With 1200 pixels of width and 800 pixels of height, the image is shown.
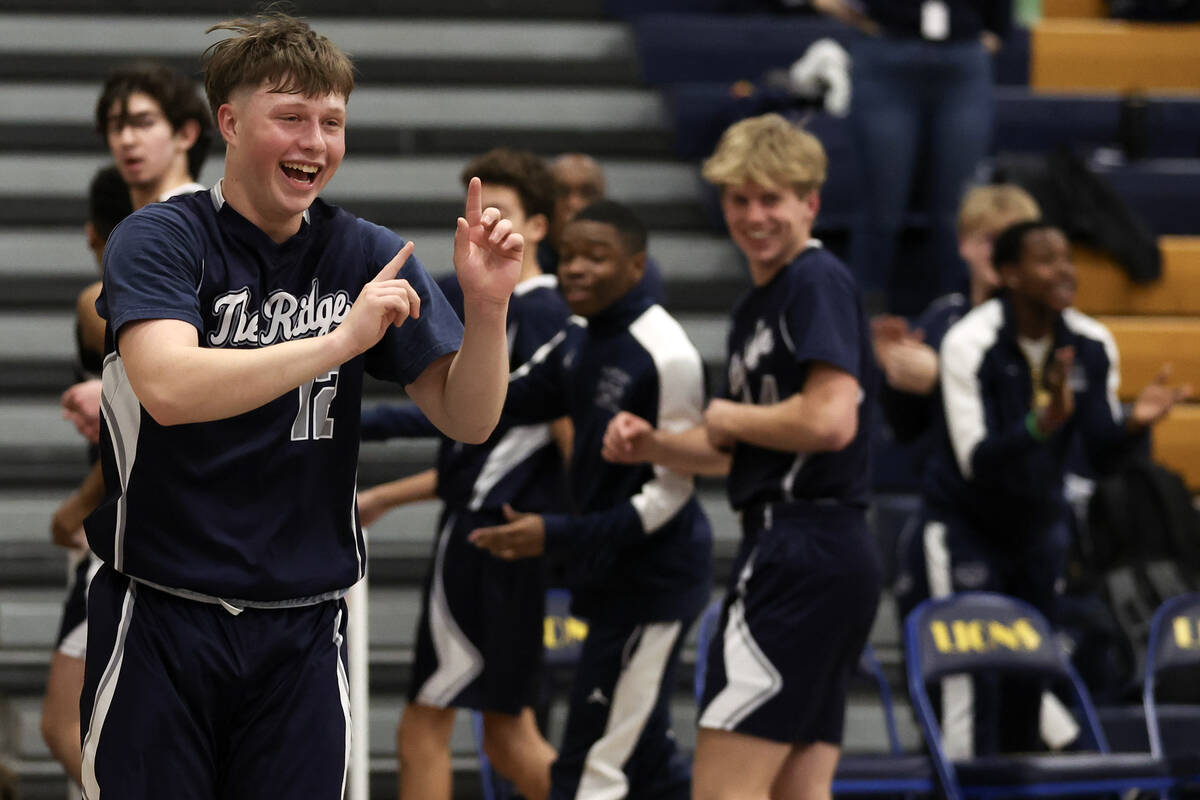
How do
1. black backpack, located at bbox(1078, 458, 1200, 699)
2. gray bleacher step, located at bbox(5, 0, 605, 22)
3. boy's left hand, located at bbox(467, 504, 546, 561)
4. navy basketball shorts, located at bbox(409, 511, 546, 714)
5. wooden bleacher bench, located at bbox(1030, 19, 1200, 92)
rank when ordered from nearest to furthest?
boy's left hand, located at bbox(467, 504, 546, 561) < navy basketball shorts, located at bbox(409, 511, 546, 714) < black backpack, located at bbox(1078, 458, 1200, 699) < gray bleacher step, located at bbox(5, 0, 605, 22) < wooden bleacher bench, located at bbox(1030, 19, 1200, 92)

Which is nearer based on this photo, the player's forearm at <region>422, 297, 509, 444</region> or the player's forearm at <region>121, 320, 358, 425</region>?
the player's forearm at <region>121, 320, 358, 425</region>

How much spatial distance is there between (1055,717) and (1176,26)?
199 inches

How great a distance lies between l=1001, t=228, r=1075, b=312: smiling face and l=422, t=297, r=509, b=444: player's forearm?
3114 mm

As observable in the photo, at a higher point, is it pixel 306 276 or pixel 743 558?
pixel 306 276

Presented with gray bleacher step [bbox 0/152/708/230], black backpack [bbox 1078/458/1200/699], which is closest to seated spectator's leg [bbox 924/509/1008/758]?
black backpack [bbox 1078/458/1200/699]

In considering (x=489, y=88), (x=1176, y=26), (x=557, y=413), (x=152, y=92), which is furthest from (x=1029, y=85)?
(x=152, y=92)

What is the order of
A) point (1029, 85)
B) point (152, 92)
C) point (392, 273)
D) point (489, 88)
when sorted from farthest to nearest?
point (1029, 85), point (489, 88), point (152, 92), point (392, 273)

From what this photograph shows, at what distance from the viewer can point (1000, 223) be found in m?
5.77

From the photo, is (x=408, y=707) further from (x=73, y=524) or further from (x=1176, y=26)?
(x=1176, y=26)

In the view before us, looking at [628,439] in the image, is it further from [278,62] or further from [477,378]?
[278,62]

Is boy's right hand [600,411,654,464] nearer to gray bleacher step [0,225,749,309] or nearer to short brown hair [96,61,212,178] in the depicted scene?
short brown hair [96,61,212,178]

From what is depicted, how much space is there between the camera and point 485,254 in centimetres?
256

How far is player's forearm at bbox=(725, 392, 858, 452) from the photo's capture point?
366 cm

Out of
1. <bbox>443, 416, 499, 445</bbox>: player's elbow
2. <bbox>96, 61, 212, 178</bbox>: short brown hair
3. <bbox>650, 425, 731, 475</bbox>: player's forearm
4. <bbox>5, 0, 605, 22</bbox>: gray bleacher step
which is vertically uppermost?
<bbox>5, 0, 605, 22</bbox>: gray bleacher step
